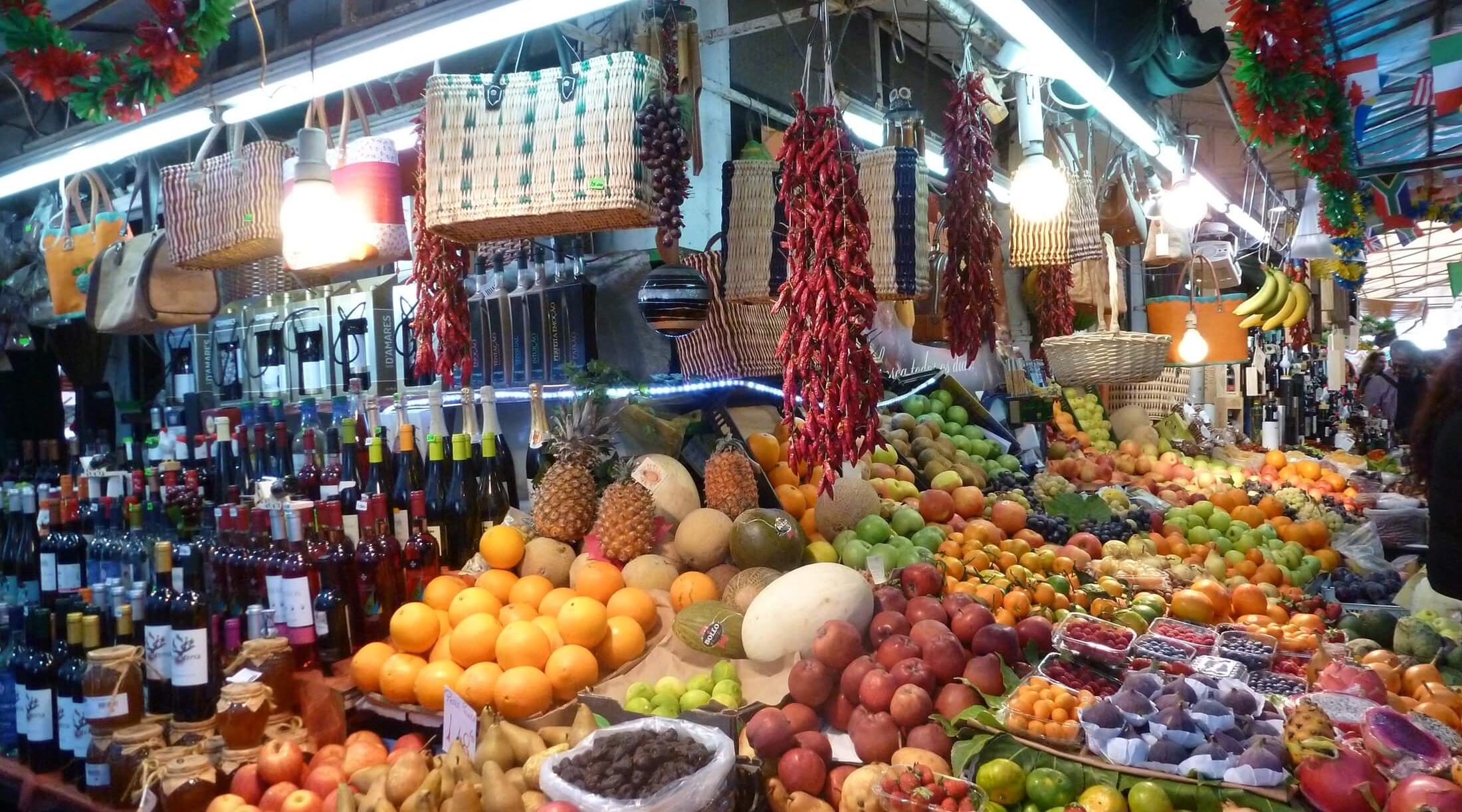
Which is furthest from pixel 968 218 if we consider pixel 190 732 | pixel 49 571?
pixel 49 571

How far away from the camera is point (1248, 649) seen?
2766mm

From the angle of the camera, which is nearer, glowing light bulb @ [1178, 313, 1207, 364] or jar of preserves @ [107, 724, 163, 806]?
jar of preserves @ [107, 724, 163, 806]

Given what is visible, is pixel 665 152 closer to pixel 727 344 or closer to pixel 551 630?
pixel 551 630

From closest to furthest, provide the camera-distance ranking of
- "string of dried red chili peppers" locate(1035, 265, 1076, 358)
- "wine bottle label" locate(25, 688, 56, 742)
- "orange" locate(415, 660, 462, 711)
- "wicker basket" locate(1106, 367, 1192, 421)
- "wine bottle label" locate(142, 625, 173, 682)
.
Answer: "orange" locate(415, 660, 462, 711) → "wine bottle label" locate(142, 625, 173, 682) → "wine bottle label" locate(25, 688, 56, 742) → "string of dried red chili peppers" locate(1035, 265, 1076, 358) → "wicker basket" locate(1106, 367, 1192, 421)

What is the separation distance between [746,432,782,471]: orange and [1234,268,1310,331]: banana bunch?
5143 millimetres

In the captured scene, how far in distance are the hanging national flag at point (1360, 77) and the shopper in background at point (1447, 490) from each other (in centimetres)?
192

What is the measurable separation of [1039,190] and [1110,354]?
Answer: 128 centimetres

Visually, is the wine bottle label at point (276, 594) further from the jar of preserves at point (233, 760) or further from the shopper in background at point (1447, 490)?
the shopper in background at point (1447, 490)

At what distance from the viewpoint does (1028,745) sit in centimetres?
224

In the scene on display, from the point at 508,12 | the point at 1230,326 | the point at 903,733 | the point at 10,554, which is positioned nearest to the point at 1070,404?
the point at 1230,326

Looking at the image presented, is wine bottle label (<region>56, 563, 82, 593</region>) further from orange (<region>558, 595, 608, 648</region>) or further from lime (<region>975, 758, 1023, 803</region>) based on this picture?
lime (<region>975, 758, 1023, 803</region>)

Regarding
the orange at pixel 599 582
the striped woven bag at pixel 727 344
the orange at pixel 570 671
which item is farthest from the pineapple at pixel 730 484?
the orange at pixel 570 671

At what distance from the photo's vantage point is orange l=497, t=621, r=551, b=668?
9.07ft

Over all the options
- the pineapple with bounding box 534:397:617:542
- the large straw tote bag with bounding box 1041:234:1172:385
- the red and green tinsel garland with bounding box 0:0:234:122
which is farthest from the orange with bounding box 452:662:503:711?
the large straw tote bag with bounding box 1041:234:1172:385
